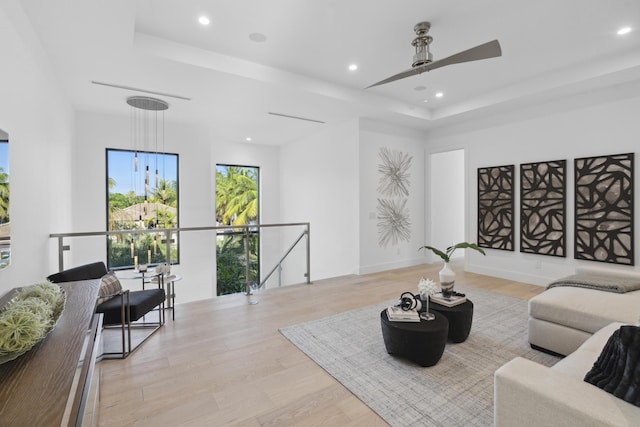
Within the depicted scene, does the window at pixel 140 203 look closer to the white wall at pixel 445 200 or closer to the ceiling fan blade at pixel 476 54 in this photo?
the ceiling fan blade at pixel 476 54

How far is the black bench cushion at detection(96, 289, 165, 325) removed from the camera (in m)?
2.65

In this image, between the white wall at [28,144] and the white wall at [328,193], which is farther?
the white wall at [328,193]

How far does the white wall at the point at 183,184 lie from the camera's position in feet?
16.6

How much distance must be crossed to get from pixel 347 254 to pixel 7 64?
4.94 metres

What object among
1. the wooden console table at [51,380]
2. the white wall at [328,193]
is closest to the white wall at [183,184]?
the white wall at [328,193]

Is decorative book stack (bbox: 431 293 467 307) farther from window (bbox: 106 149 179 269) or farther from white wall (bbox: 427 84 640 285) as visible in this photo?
window (bbox: 106 149 179 269)

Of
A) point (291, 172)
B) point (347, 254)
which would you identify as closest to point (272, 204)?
point (291, 172)

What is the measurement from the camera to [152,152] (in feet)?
18.5

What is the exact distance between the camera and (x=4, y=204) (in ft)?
6.56

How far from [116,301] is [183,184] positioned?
347 cm

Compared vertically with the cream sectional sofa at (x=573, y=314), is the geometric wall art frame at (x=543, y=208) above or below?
above

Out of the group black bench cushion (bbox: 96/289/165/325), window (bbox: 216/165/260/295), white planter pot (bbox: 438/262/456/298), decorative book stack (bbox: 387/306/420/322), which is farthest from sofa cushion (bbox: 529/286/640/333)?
window (bbox: 216/165/260/295)

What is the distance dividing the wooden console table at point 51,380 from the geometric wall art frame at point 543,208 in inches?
217

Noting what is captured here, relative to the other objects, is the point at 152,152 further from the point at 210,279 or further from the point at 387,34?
the point at 387,34
